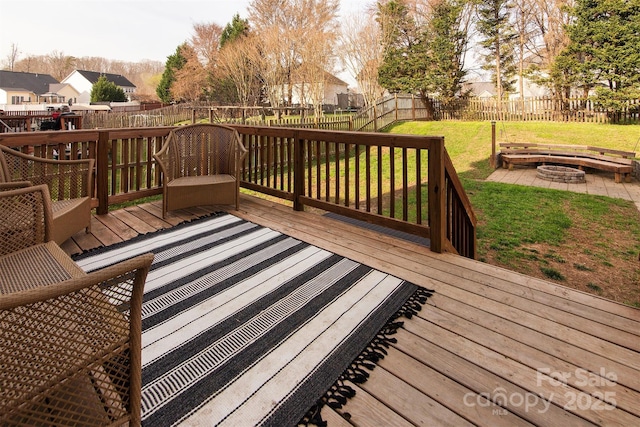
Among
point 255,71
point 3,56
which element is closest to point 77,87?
point 3,56

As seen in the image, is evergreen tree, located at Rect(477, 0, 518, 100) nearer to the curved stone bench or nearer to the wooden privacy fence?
the wooden privacy fence

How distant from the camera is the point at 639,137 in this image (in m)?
9.12

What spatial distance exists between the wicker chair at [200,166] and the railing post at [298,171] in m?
0.55

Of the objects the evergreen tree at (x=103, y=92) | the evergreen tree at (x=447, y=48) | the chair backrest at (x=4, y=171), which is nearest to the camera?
the chair backrest at (x=4, y=171)

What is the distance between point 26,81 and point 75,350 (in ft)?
164

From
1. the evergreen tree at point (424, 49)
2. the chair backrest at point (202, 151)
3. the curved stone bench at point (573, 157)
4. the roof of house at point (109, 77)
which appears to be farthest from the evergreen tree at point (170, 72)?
the chair backrest at point (202, 151)

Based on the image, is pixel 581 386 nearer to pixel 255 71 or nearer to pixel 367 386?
pixel 367 386

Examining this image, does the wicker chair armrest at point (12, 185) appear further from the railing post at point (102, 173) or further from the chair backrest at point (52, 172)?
the railing post at point (102, 173)

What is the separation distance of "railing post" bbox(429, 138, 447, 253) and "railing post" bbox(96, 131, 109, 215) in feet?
10.4

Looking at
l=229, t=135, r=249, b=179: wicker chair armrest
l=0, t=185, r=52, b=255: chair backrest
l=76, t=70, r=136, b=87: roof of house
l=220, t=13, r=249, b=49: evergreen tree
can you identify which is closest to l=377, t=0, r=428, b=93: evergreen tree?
l=220, t=13, r=249, b=49: evergreen tree

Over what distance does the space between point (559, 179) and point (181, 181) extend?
7040mm

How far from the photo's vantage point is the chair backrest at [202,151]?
12.1 ft

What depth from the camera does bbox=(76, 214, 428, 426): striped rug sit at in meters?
1.26

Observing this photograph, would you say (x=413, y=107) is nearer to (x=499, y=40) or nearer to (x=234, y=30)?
(x=499, y=40)
